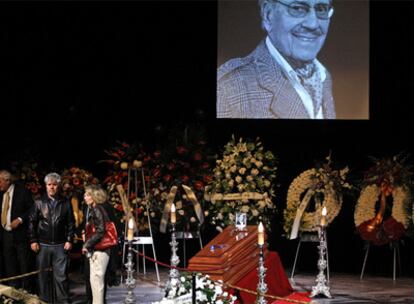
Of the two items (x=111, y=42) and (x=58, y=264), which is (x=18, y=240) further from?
(x=111, y=42)

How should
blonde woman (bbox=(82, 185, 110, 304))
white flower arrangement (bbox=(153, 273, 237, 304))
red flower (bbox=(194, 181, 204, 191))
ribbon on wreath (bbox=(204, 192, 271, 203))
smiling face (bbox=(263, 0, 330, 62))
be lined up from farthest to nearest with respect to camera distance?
1. smiling face (bbox=(263, 0, 330, 62))
2. red flower (bbox=(194, 181, 204, 191))
3. ribbon on wreath (bbox=(204, 192, 271, 203))
4. blonde woman (bbox=(82, 185, 110, 304))
5. white flower arrangement (bbox=(153, 273, 237, 304))

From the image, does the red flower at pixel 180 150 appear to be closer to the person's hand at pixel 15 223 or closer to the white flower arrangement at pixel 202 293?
the person's hand at pixel 15 223

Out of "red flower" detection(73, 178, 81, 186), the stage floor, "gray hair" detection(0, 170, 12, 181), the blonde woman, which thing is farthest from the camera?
"red flower" detection(73, 178, 81, 186)

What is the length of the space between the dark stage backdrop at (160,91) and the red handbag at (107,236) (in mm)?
4430

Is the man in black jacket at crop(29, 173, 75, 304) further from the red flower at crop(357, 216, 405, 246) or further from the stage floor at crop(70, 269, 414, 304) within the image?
the red flower at crop(357, 216, 405, 246)

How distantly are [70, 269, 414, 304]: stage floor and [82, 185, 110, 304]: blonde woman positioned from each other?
37.2 inches

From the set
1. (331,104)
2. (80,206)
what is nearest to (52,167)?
(80,206)

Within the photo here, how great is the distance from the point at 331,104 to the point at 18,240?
4.80 meters

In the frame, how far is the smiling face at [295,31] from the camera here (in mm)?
11727

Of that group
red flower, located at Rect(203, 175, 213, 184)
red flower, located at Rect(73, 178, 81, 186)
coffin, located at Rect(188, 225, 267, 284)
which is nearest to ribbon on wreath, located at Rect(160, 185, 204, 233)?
red flower, located at Rect(203, 175, 213, 184)

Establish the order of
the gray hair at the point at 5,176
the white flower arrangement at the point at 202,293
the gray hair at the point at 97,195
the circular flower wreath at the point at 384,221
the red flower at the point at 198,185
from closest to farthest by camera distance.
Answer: the white flower arrangement at the point at 202,293, the gray hair at the point at 97,195, the gray hair at the point at 5,176, the circular flower wreath at the point at 384,221, the red flower at the point at 198,185

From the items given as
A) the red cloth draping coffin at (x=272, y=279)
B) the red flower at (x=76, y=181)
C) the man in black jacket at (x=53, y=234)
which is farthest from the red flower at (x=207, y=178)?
the man in black jacket at (x=53, y=234)

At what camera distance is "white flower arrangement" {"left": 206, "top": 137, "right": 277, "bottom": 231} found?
1055 cm

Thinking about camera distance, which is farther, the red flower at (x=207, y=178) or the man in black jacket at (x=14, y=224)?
the red flower at (x=207, y=178)
